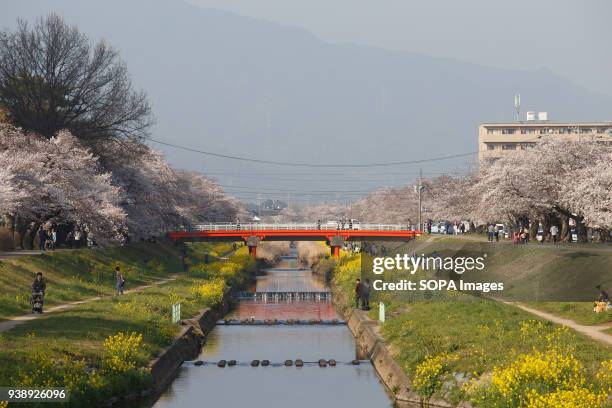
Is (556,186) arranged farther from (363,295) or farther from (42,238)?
(42,238)

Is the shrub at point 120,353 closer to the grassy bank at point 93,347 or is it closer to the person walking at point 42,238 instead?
the grassy bank at point 93,347

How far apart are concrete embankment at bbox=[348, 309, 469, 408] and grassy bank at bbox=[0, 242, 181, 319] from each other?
51.3 ft

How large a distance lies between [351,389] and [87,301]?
18525 millimetres

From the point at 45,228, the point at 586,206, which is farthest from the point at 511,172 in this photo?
the point at 45,228

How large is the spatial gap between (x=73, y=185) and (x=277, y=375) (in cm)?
3778

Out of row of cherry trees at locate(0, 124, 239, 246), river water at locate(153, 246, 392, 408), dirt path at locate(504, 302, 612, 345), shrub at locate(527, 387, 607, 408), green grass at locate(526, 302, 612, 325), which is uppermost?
row of cherry trees at locate(0, 124, 239, 246)

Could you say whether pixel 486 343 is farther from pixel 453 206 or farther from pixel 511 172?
pixel 453 206

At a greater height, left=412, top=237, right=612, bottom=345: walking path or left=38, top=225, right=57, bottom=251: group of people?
left=38, top=225, right=57, bottom=251: group of people

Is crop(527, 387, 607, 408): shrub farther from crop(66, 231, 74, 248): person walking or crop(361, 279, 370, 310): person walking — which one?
crop(66, 231, 74, 248): person walking

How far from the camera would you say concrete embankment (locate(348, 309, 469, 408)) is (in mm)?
36188

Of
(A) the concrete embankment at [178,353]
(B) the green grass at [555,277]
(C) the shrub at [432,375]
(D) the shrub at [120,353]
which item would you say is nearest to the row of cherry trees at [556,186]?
(B) the green grass at [555,277]

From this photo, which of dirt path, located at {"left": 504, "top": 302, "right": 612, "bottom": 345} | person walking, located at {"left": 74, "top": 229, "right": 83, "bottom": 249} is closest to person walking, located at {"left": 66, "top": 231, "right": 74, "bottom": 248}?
person walking, located at {"left": 74, "top": 229, "right": 83, "bottom": 249}

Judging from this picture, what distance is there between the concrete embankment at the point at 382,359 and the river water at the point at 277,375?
1.60ft

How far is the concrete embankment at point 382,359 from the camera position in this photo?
3619 centimetres
